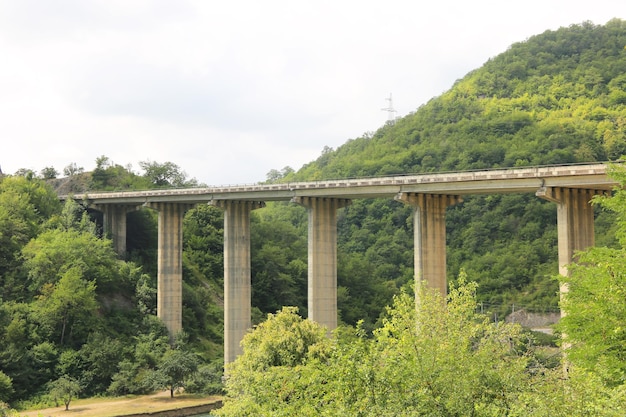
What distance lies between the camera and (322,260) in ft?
206

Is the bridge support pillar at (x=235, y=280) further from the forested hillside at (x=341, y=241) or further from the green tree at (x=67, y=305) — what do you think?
the green tree at (x=67, y=305)

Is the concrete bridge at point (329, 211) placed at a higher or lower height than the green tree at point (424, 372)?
higher

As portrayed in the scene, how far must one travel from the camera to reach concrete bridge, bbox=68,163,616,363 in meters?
48.1

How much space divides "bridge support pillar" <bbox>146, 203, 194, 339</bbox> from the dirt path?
37.7ft

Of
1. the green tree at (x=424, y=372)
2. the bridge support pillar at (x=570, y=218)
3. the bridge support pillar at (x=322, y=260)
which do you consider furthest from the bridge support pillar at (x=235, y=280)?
the green tree at (x=424, y=372)

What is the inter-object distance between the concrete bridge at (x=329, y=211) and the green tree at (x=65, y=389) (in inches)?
492

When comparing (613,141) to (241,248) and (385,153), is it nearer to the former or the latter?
(385,153)

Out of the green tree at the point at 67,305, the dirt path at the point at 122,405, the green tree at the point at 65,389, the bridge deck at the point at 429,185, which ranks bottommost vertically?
the dirt path at the point at 122,405

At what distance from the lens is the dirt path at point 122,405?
5894cm

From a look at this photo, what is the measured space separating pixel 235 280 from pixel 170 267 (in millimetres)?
10461

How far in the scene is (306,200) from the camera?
64188 mm

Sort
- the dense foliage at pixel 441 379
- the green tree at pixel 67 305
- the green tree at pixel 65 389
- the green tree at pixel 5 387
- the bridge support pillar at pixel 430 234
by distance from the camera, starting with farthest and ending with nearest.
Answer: the green tree at pixel 67 305, the green tree at pixel 65 389, the green tree at pixel 5 387, the bridge support pillar at pixel 430 234, the dense foliage at pixel 441 379


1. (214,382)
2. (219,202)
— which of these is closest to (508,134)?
(219,202)

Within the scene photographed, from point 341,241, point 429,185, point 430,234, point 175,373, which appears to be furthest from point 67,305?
point 341,241
